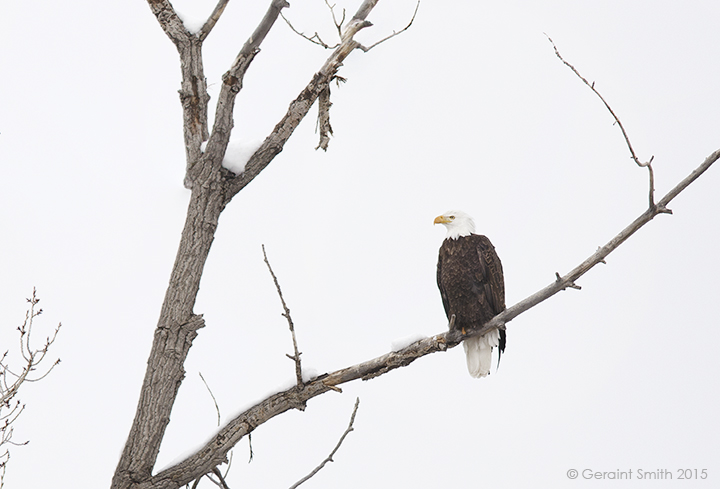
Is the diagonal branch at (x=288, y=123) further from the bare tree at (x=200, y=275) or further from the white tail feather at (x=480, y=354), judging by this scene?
the white tail feather at (x=480, y=354)

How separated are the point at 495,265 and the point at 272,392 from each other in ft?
5.76

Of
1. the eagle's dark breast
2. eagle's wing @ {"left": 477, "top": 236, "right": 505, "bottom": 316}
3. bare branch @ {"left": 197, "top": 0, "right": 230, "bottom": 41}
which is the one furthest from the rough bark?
eagle's wing @ {"left": 477, "top": 236, "right": 505, "bottom": 316}

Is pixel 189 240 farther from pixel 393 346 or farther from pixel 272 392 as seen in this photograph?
pixel 393 346

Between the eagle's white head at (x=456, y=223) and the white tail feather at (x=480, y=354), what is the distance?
0.68 meters

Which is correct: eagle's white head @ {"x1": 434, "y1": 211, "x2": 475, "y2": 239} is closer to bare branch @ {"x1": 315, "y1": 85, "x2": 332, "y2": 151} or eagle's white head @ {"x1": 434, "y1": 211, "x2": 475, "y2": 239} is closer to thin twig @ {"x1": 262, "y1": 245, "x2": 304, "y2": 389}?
bare branch @ {"x1": 315, "y1": 85, "x2": 332, "y2": 151}

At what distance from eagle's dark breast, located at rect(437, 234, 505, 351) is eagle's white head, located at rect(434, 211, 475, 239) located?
0.19 ft

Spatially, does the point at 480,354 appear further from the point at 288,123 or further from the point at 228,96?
the point at 228,96

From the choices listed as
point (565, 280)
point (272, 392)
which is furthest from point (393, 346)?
point (565, 280)

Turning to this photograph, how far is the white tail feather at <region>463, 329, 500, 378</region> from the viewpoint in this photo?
410cm

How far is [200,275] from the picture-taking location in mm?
2883

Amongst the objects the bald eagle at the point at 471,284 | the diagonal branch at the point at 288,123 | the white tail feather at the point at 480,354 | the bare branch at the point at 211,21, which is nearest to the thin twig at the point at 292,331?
the diagonal branch at the point at 288,123

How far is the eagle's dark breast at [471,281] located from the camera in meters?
3.80

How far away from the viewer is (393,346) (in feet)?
9.53

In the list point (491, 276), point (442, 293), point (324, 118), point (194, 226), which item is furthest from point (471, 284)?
point (194, 226)
